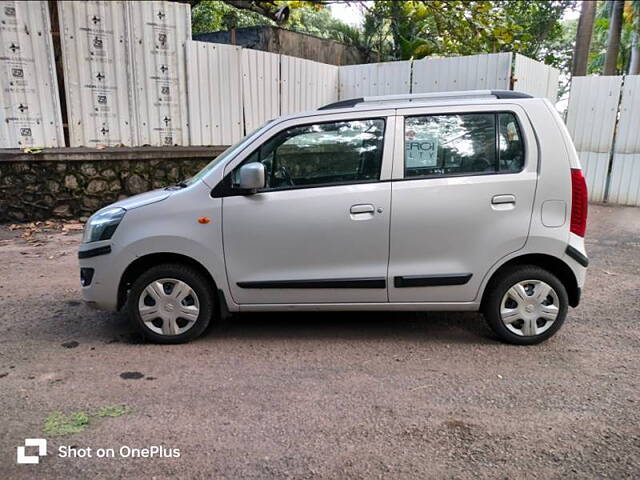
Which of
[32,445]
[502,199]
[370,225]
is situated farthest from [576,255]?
[32,445]

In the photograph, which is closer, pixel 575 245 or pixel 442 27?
pixel 575 245

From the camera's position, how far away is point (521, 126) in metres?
3.91

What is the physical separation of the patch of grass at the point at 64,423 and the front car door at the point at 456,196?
228 cm

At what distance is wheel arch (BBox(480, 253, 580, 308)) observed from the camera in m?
3.95

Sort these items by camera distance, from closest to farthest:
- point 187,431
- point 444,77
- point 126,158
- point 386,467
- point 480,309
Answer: point 386,467 < point 187,431 < point 480,309 < point 126,158 < point 444,77

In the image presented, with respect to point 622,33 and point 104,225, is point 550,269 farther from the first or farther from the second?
point 622,33

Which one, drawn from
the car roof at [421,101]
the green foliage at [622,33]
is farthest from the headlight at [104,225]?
the green foliage at [622,33]

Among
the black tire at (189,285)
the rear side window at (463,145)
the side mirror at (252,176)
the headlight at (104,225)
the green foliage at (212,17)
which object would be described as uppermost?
the green foliage at (212,17)

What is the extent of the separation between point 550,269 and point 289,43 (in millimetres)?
9681

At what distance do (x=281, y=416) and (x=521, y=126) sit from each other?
276cm

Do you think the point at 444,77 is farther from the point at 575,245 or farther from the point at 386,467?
the point at 386,467

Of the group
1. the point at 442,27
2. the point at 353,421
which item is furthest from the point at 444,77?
the point at 353,421

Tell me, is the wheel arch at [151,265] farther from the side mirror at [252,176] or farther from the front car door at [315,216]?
the side mirror at [252,176]

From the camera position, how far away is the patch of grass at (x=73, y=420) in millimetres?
2932
